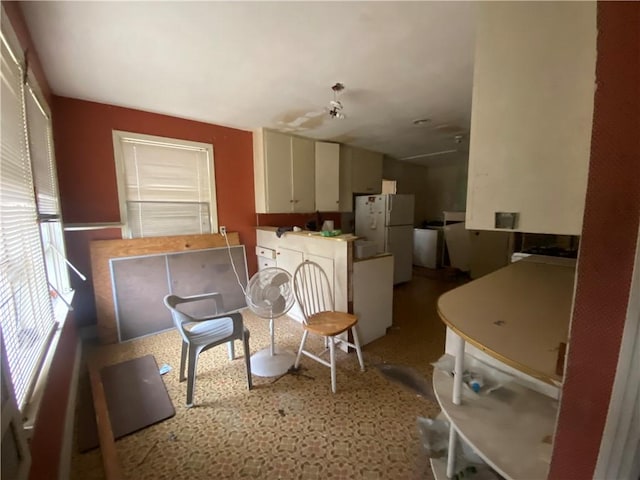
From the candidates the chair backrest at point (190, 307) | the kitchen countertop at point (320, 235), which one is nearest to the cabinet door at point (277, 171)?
the kitchen countertop at point (320, 235)

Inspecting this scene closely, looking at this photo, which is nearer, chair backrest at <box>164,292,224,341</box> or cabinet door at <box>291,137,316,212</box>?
chair backrest at <box>164,292,224,341</box>

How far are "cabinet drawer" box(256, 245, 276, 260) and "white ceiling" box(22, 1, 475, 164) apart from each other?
1.55 metres

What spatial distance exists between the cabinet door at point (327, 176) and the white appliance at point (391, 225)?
0.64m

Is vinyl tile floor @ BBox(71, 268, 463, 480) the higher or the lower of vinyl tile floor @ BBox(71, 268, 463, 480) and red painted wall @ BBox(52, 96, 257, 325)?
the lower

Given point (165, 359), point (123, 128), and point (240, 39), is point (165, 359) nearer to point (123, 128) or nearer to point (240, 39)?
point (123, 128)

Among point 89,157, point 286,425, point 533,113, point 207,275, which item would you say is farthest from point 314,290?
point 89,157

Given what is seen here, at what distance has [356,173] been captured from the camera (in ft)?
14.2

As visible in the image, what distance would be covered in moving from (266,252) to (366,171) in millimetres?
2273

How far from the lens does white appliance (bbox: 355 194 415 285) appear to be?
13.5ft

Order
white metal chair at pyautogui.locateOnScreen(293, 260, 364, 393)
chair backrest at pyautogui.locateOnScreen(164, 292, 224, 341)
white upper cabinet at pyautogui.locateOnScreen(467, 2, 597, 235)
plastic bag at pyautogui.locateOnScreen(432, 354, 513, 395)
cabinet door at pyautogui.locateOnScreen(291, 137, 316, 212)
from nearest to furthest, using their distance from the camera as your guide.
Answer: white upper cabinet at pyautogui.locateOnScreen(467, 2, 597, 235) < plastic bag at pyautogui.locateOnScreen(432, 354, 513, 395) < chair backrest at pyautogui.locateOnScreen(164, 292, 224, 341) < white metal chair at pyautogui.locateOnScreen(293, 260, 364, 393) < cabinet door at pyautogui.locateOnScreen(291, 137, 316, 212)

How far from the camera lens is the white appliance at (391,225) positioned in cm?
413

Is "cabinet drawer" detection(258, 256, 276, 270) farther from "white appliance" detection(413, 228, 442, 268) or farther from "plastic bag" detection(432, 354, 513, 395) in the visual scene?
"white appliance" detection(413, 228, 442, 268)

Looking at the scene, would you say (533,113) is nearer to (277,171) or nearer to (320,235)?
(320,235)

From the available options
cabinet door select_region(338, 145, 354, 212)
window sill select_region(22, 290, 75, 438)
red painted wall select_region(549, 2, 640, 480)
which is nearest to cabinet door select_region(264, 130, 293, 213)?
cabinet door select_region(338, 145, 354, 212)
